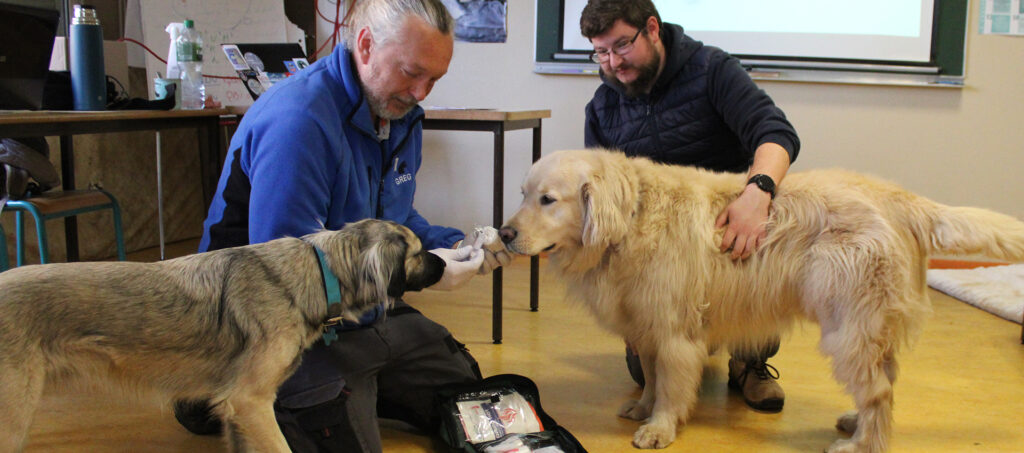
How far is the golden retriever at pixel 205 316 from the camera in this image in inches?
60.8

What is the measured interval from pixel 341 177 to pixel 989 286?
3.82 meters

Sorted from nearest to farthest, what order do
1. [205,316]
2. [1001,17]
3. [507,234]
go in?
[205,316]
[507,234]
[1001,17]

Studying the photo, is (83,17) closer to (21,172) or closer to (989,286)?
(21,172)

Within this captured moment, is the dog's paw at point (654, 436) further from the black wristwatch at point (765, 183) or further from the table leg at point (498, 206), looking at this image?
the table leg at point (498, 206)

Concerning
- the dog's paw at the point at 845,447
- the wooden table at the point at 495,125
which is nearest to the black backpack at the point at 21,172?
the wooden table at the point at 495,125

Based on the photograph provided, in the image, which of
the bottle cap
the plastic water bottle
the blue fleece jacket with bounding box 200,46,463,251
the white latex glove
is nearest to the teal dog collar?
the blue fleece jacket with bounding box 200,46,463,251

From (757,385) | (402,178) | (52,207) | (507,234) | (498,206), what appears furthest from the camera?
(498,206)

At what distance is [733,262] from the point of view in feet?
7.38

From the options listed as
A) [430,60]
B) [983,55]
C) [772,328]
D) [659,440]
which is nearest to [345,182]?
[430,60]

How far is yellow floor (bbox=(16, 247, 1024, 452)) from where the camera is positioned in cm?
233

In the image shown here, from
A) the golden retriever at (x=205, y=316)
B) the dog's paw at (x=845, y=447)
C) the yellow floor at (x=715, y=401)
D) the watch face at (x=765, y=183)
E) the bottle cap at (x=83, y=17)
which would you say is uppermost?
the bottle cap at (x=83, y=17)

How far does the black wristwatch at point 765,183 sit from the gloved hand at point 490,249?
30.3 inches

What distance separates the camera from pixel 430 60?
2029 millimetres

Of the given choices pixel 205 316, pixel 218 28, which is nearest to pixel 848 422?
pixel 205 316
